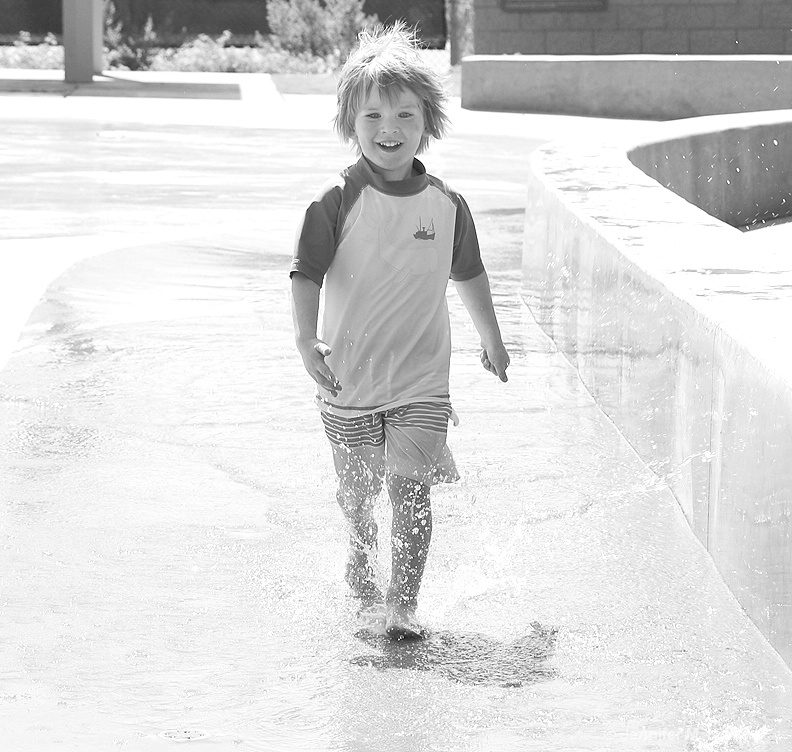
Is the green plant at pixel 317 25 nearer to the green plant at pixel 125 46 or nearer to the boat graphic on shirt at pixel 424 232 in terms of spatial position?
the green plant at pixel 125 46

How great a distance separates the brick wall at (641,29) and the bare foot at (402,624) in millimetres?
24689

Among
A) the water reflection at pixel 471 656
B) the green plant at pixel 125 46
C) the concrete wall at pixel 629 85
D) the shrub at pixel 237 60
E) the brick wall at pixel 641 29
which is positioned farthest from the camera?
the green plant at pixel 125 46

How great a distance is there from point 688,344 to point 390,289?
1.02m

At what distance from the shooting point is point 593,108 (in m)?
22.7

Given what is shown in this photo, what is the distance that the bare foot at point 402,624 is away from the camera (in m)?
3.44

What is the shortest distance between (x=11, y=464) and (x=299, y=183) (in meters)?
8.16

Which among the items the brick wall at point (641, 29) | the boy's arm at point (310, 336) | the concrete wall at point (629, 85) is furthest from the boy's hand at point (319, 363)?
the brick wall at point (641, 29)

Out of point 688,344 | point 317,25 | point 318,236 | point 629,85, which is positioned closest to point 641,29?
point 629,85

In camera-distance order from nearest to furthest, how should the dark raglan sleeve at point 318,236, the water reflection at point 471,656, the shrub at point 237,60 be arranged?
the water reflection at point 471,656 → the dark raglan sleeve at point 318,236 → the shrub at point 237,60

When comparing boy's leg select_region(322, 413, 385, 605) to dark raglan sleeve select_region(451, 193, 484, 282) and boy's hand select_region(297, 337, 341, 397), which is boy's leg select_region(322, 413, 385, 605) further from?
dark raglan sleeve select_region(451, 193, 484, 282)

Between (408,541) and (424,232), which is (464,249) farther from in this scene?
(408,541)

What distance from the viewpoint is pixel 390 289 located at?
11.6ft

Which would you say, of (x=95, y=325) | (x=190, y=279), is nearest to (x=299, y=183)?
(x=190, y=279)

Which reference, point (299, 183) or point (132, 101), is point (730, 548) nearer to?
point (299, 183)
